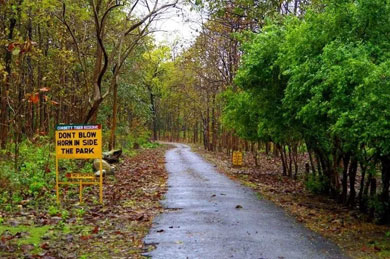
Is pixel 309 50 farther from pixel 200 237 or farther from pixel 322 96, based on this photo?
pixel 200 237

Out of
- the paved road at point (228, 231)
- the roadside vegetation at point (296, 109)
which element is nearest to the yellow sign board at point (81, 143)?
the roadside vegetation at point (296, 109)

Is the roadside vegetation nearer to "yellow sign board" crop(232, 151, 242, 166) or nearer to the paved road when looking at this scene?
the paved road

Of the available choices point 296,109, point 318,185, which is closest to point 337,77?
point 296,109

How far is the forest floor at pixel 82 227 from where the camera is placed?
7.07 meters

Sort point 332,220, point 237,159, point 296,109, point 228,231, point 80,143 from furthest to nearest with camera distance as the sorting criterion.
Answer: point 237,159 → point 296,109 → point 80,143 → point 332,220 → point 228,231

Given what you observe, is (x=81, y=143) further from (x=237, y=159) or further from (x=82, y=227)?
(x=237, y=159)

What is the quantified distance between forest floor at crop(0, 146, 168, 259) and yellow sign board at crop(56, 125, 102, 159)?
4.10 feet

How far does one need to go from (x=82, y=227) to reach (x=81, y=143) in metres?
3.05

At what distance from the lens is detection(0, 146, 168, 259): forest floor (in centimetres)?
707

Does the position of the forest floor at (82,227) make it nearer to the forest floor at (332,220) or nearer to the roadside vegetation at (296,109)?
the roadside vegetation at (296,109)

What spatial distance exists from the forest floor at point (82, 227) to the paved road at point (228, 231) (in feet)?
1.51

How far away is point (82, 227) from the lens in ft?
→ 28.7

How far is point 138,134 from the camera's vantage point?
40594mm

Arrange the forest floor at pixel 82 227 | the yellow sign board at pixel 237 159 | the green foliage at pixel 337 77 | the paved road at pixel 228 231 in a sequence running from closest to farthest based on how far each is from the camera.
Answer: the forest floor at pixel 82 227 < the paved road at pixel 228 231 < the green foliage at pixel 337 77 < the yellow sign board at pixel 237 159
